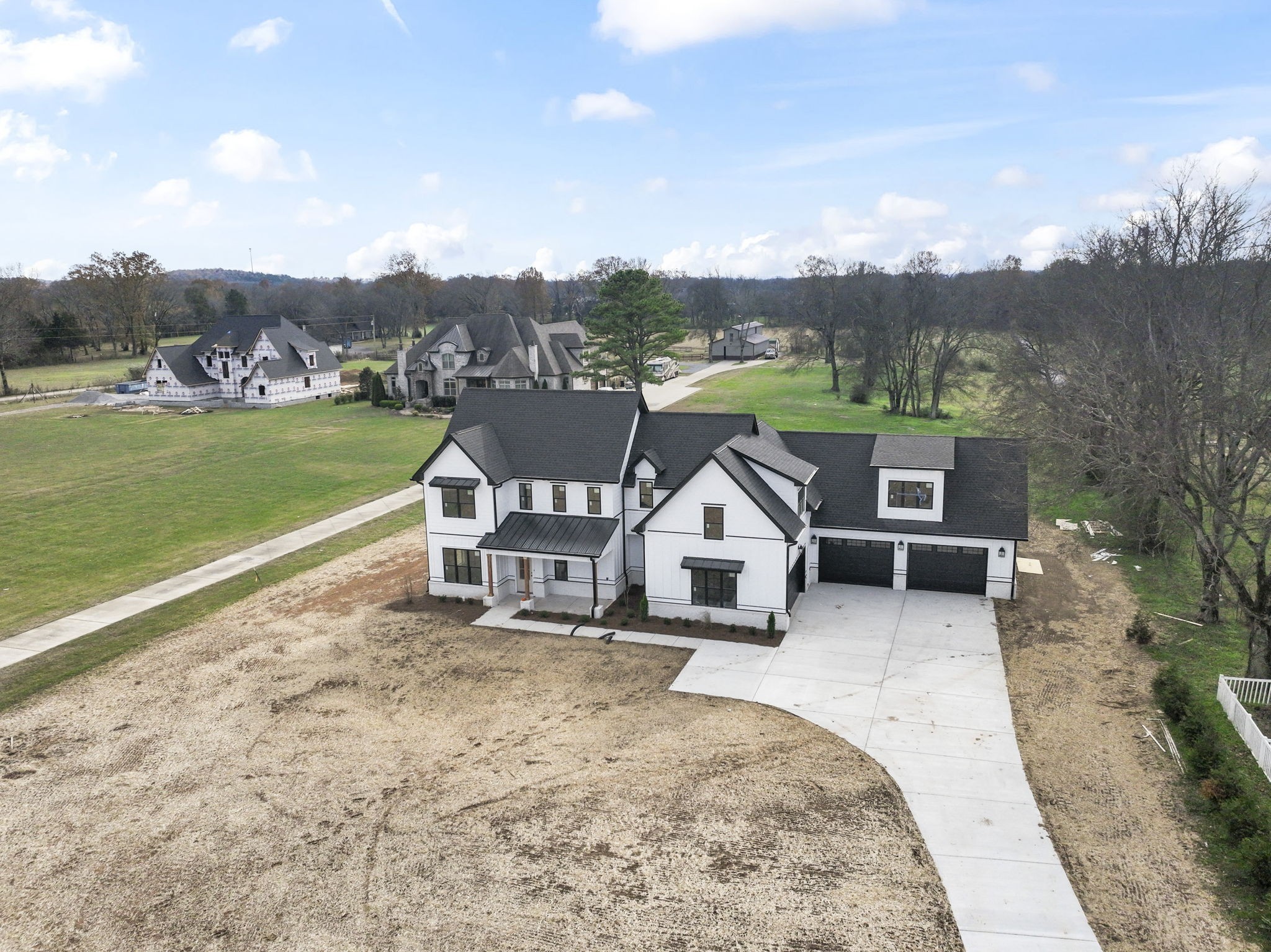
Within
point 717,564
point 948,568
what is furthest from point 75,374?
point 948,568

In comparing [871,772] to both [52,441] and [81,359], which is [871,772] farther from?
[81,359]

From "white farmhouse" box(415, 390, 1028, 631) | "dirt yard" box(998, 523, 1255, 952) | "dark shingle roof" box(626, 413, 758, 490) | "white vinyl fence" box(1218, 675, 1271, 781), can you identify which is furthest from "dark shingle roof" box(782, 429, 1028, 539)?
"white vinyl fence" box(1218, 675, 1271, 781)

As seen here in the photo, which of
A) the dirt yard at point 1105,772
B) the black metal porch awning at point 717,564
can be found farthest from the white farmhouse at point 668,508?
the dirt yard at point 1105,772

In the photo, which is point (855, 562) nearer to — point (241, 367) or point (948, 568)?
point (948, 568)

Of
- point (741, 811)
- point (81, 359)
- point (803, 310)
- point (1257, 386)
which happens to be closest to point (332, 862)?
point (741, 811)

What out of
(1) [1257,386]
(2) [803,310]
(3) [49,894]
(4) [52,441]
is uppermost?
(2) [803,310]

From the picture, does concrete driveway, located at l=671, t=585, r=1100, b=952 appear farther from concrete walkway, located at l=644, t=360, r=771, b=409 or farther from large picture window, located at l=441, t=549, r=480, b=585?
concrete walkway, located at l=644, t=360, r=771, b=409

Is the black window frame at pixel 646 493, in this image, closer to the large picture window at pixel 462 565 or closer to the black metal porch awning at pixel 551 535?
the black metal porch awning at pixel 551 535
